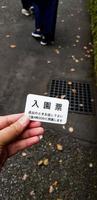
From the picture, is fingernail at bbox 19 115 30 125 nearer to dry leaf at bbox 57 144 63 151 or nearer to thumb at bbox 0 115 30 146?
thumb at bbox 0 115 30 146

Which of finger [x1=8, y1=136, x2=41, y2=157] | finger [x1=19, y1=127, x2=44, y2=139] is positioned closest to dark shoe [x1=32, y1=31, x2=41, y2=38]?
finger [x1=8, y1=136, x2=41, y2=157]

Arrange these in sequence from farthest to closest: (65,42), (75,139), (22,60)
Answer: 1. (65,42)
2. (22,60)
3. (75,139)

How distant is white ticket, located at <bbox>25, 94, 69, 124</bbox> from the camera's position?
2080 mm

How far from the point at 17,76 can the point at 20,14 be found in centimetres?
293

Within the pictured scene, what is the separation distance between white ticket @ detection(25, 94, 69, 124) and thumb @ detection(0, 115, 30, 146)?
0.06 m

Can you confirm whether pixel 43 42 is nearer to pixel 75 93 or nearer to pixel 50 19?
pixel 50 19

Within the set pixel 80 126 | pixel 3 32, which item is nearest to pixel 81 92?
pixel 80 126

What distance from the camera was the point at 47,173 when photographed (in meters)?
4.21

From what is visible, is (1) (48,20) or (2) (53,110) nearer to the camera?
(2) (53,110)

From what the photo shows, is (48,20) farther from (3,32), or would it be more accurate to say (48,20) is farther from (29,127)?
(29,127)

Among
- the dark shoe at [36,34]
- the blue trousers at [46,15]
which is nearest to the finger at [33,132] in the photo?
the blue trousers at [46,15]

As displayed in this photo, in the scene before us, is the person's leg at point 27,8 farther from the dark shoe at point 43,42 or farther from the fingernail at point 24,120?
the fingernail at point 24,120

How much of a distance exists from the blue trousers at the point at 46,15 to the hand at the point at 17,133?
15.2ft

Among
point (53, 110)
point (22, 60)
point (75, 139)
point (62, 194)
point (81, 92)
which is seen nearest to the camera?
→ point (53, 110)
